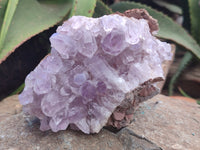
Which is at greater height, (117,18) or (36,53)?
(117,18)

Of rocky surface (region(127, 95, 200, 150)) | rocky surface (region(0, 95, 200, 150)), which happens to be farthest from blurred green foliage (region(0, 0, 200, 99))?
rocky surface (region(127, 95, 200, 150))

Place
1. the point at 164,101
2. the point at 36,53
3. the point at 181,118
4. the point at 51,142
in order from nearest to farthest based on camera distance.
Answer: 1. the point at 51,142
2. the point at 181,118
3. the point at 164,101
4. the point at 36,53

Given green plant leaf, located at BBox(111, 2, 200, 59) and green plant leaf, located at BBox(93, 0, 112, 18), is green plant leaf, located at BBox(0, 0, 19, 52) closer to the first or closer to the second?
green plant leaf, located at BBox(93, 0, 112, 18)

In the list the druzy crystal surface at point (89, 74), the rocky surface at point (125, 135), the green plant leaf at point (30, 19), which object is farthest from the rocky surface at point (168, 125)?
the green plant leaf at point (30, 19)

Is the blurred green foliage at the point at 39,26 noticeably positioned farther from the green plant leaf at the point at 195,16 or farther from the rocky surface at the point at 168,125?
the rocky surface at the point at 168,125

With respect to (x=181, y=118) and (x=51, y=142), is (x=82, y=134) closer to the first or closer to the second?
(x=51, y=142)

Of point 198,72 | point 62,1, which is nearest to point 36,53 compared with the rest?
point 62,1
